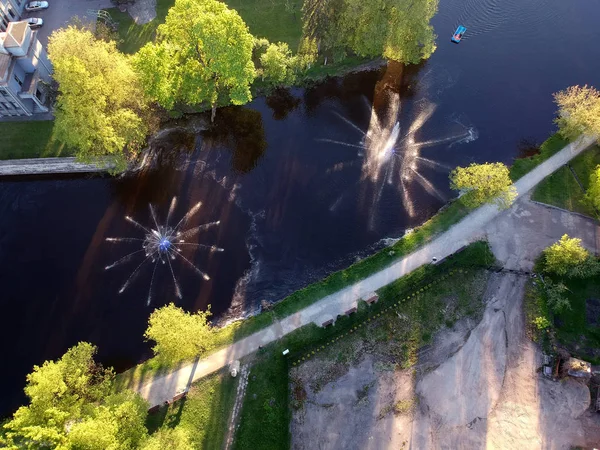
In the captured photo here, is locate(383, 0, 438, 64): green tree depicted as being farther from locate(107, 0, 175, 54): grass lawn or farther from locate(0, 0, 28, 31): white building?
locate(0, 0, 28, 31): white building

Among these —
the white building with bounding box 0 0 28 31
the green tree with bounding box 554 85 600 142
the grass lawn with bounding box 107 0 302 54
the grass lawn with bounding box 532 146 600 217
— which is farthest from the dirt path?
the white building with bounding box 0 0 28 31


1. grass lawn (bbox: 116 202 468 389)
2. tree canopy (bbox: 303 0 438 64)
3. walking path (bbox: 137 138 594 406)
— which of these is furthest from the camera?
tree canopy (bbox: 303 0 438 64)

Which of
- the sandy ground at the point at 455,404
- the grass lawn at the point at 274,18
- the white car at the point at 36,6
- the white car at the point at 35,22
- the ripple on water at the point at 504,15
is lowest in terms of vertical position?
the sandy ground at the point at 455,404

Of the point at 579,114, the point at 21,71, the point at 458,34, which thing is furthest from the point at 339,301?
the point at 21,71

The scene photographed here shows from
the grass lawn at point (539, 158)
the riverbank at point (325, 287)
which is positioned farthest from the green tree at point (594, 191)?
the riverbank at point (325, 287)

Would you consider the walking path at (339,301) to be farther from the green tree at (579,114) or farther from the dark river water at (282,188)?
the green tree at (579,114)

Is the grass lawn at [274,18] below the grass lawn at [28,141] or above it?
above

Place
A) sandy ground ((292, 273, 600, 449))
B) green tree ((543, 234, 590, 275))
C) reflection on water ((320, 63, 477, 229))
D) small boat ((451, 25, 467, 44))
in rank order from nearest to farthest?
sandy ground ((292, 273, 600, 449)) → green tree ((543, 234, 590, 275)) → reflection on water ((320, 63, 477, 229)) → small boat ((451, 25, 467, 44))
